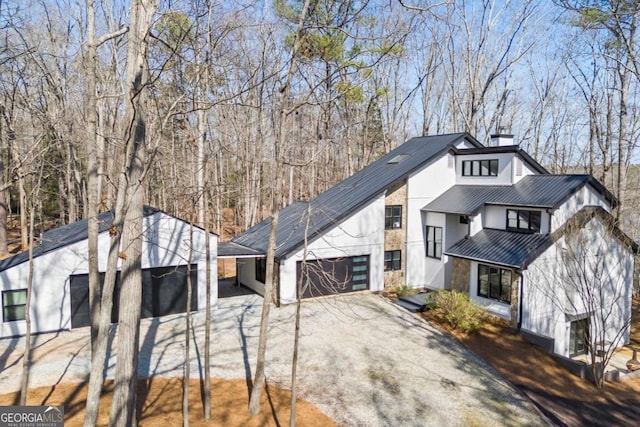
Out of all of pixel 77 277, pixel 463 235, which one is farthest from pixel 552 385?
pixel 77 277

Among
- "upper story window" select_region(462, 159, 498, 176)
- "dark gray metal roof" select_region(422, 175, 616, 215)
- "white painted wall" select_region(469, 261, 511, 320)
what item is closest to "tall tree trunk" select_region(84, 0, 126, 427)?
"white painted wall" select_region(469, 261, 511, 320)

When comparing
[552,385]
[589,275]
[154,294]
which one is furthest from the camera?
Result: [589,275]

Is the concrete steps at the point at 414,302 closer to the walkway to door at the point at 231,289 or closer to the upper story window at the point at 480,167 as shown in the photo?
the upper story window at the point at 480,167

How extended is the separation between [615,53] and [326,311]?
1985 cm

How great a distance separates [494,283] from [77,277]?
1438 cm

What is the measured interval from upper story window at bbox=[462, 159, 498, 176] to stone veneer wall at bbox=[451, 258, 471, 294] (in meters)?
4.36

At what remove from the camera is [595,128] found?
2880 cm

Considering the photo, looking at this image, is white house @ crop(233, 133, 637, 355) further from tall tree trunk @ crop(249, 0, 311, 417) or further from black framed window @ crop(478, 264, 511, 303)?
tall tree trunk @ crop(249, 0, 311, 417)

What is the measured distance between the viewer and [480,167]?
1983 centimetres

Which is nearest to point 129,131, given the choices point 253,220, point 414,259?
point 414,259

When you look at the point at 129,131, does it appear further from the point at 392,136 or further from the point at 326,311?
the point at 392,136

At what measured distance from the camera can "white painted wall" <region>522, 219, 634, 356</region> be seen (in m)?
15.5

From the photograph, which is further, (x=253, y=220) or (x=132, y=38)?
(x=253, y=220)

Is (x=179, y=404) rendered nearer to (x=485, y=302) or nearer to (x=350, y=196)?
(x=485, y=302)
